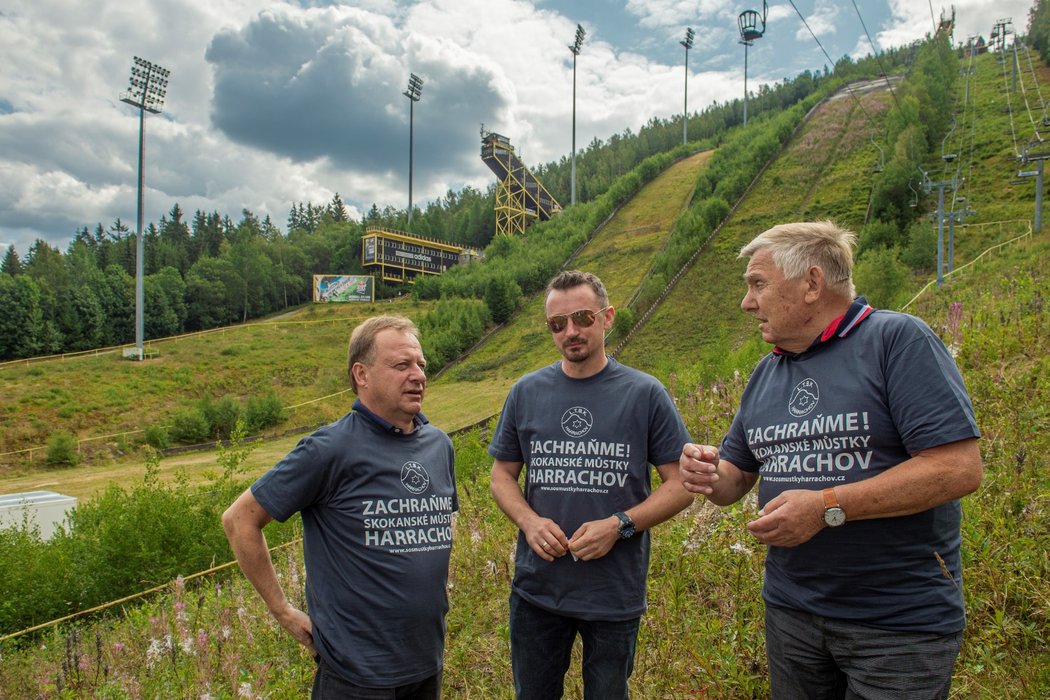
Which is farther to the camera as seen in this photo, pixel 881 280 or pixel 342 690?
pixel 881 280

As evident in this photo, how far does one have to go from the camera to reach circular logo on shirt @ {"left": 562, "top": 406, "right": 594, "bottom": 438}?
2832 millimetres

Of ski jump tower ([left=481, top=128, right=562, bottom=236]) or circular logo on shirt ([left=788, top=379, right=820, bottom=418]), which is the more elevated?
ski jump tower ([left=481, top=128, right=562, bottom=236])

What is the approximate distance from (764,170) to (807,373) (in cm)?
5841

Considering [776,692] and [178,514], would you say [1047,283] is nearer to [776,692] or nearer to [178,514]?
[776,692]

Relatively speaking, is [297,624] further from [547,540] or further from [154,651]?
[154,651]

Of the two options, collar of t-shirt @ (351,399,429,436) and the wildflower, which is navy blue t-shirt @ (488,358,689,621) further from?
the wildflower

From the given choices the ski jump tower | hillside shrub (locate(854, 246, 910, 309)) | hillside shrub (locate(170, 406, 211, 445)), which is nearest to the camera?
hillside shrub (locate(854, 246, 910, 309))

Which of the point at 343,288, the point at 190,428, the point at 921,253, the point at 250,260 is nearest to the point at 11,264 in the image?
the point at 250,260

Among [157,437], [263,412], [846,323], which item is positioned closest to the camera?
[846,323]

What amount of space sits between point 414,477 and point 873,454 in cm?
172

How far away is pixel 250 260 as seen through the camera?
77.1 meters

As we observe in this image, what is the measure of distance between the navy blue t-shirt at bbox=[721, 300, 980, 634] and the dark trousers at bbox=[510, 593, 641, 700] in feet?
2.24

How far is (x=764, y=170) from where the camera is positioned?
5506 cm

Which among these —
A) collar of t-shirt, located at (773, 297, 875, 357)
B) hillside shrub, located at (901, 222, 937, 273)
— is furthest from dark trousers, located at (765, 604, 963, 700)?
hillside shrub, located at (901, 222, 937, 273)
